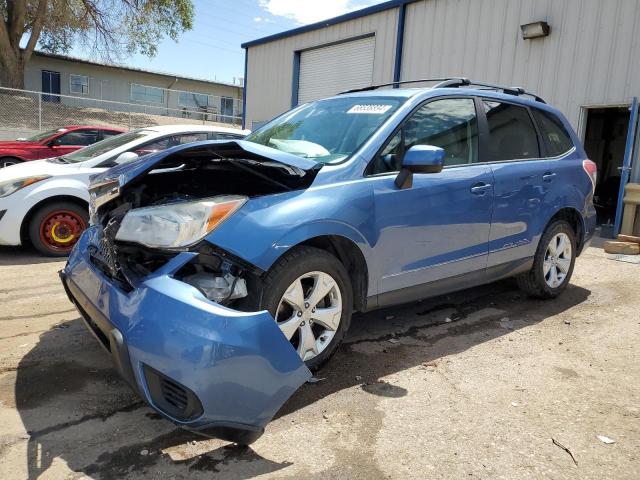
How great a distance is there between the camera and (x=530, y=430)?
9.12 ft

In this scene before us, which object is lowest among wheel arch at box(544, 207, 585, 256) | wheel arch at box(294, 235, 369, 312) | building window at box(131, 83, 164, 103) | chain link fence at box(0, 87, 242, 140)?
wheel arch at box(294, 235, 369, 312)

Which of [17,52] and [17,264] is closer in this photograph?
[17,264]

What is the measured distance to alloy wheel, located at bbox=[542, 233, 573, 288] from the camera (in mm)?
4840

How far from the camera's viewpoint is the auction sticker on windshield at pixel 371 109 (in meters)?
3.69

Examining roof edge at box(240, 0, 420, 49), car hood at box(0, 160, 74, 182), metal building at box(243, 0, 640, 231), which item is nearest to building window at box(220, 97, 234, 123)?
roof edge at box(240, 0, 420, 49)

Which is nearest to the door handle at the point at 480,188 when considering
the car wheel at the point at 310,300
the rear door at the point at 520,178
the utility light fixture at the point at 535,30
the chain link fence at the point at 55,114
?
the rear door at the point at 520,178

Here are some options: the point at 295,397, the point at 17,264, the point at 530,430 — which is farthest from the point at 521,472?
the point at 17,264

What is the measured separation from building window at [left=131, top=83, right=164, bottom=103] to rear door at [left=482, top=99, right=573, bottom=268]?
34068mm

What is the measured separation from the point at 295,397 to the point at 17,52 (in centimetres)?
2902

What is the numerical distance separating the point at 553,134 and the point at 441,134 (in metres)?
1.64

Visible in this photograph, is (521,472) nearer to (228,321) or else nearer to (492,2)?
(228,321)

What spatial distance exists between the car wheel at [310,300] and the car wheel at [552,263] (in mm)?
2330

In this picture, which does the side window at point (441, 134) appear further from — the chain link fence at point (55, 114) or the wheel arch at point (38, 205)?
the chain link fence at point (55, 114)

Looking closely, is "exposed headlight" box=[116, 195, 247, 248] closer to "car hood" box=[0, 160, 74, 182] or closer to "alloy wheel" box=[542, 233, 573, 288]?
"alloy wheel" box=[542, 233, 573, 288]
